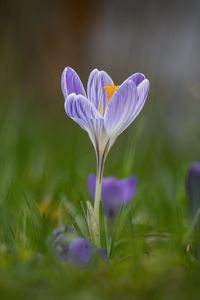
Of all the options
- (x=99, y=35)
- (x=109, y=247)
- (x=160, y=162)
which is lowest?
(x=99, y=35)

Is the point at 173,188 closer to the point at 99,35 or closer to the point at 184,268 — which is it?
the point at 184,268

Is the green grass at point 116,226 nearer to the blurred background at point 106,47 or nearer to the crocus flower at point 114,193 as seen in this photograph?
the crocus flower at point 114,193

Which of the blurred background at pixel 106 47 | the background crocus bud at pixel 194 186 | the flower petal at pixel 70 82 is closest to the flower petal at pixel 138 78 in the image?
the flower petal at pixel 70 82

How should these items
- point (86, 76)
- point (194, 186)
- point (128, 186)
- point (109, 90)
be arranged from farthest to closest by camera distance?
point (86, 76) → point (128, 186) → point (194, 186) → point (109, 90)

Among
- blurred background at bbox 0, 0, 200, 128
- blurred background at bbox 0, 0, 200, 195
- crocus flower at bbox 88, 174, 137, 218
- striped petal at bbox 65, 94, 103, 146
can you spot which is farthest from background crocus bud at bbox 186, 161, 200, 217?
blurred background at bbox 0, 0, 200, 128

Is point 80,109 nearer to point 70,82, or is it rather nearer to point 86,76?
point 70,82

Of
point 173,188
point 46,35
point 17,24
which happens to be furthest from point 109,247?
point 46,35

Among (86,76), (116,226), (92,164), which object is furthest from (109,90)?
(86,76)

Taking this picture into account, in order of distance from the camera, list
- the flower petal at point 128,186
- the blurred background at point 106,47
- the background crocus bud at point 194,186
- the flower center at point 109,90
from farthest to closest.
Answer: the blurred background at point 106,47 → the flower petal at point 128,186 → the background crocus bud at point 194,186 → the flower center at point 109,90
